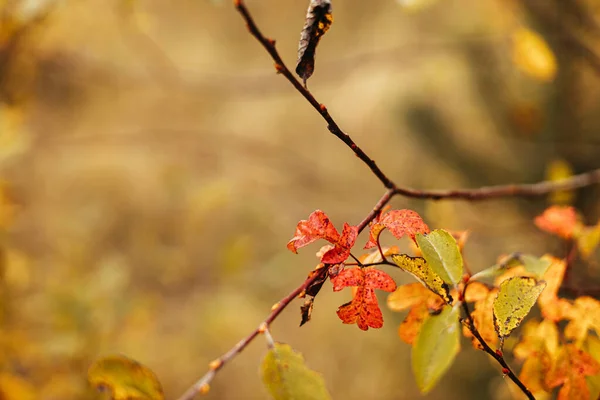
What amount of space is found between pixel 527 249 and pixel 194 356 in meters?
0.94

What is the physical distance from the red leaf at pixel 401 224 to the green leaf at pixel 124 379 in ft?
0.65

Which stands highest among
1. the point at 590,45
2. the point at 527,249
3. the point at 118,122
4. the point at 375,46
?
the point at 118,122

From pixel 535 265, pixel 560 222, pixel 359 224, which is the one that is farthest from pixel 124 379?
pixel 560 222

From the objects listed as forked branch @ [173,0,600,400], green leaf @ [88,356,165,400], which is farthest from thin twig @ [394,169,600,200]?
green leaf @ [88,356,165,400]

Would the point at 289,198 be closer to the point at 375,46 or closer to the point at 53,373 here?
the point at 375,46

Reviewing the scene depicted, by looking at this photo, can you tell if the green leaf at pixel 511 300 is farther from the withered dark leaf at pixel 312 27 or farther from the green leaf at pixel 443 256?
the withered dark leaf at pixel 312 27

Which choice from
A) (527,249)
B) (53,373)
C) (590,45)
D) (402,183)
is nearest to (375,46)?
(402,183)

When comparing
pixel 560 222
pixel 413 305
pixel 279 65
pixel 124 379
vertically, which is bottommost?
pixel 560 222

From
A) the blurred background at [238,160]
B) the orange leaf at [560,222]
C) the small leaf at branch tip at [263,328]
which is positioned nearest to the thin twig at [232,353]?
the small leaf at branch tip at [263,328]

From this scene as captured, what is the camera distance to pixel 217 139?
177 centimetres

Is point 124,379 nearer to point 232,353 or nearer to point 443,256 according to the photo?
point 232,353

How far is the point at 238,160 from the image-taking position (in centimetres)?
174

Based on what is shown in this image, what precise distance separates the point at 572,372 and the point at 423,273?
170 millimetres

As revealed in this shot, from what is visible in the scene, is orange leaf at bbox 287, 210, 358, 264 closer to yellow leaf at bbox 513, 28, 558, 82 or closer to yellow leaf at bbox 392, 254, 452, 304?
yellow leaf at bbox 392, 254, 452, 304
